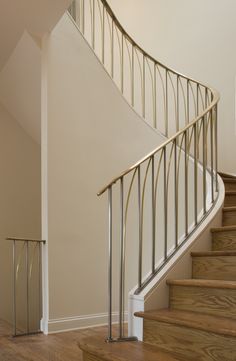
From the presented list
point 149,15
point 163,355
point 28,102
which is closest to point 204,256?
Answer: point 163,355

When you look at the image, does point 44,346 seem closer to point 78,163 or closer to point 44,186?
point 44,186

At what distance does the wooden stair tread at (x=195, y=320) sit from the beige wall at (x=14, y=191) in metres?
3.17

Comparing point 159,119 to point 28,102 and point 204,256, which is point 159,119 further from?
point 204,256

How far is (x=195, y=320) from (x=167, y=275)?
50cm

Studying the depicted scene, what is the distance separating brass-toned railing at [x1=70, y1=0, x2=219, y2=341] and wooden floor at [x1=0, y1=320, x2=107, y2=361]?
14.7 inches

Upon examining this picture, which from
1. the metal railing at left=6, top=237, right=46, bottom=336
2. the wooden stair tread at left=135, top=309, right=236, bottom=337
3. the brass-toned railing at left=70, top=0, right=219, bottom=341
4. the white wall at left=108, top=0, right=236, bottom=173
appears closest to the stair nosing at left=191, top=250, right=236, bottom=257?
the brass-toned railing at left=70, top=0, right=219, bottom=341

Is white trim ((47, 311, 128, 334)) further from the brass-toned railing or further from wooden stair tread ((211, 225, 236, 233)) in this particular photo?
wooden stair tread ((211, 225, 236, 233))

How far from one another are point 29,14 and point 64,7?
319 mm

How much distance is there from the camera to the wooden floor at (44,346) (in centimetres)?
282

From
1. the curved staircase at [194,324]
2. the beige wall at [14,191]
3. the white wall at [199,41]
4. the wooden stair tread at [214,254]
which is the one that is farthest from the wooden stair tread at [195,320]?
the beige wall at [14,191]

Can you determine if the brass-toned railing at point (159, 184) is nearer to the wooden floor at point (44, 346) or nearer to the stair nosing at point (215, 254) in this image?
the stair nosing at point (215, 254)

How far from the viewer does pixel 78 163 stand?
153 inches

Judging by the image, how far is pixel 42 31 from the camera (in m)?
3.82

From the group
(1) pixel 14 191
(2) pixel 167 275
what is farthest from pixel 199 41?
(2) pixel 167 275
